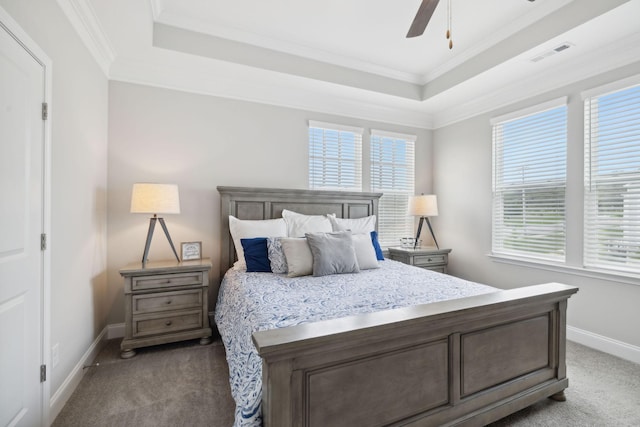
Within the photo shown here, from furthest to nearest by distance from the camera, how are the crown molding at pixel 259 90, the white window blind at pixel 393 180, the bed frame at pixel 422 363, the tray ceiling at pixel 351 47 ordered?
1. the white window blind at pixel 393 180
2. the crown molding at pixel 259 90
3. the tray ceiling at pixel 351 47
4. the bed frame at pixel 422 363

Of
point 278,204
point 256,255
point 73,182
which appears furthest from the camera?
point 278,204

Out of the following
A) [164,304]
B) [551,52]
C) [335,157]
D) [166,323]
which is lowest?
[166,323]

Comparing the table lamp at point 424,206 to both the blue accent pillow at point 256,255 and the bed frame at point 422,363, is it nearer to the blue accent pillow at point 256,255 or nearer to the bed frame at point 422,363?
the bed frame at point 422,363

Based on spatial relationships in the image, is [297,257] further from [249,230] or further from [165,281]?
[165,281]

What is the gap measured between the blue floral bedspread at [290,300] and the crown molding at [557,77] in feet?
7.66

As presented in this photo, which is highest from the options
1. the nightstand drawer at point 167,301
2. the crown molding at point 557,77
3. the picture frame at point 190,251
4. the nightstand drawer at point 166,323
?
the crown molding at point 557,77

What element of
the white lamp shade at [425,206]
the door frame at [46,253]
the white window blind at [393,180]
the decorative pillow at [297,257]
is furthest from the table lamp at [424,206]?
the door frame at [46,253]

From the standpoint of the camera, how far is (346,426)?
1295 millimetres

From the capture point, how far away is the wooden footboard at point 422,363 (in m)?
1.20

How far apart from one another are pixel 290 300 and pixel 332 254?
0.83 m

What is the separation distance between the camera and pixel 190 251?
10.2 ft

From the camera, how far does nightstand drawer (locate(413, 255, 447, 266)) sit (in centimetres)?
→ 381

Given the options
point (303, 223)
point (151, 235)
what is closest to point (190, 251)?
point (151, 235)

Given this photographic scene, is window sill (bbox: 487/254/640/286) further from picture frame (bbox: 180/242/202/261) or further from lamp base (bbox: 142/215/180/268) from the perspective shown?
lamp base (bbox: 142/215/180/268)
